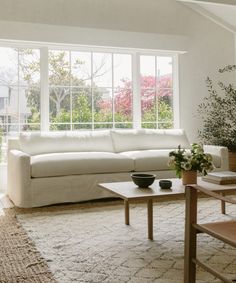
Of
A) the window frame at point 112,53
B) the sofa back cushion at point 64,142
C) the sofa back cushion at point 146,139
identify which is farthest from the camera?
the window frame at point 112,53

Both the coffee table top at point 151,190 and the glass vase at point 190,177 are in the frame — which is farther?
the glass vase at point 190,177

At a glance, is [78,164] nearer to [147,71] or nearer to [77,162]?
[77,162]

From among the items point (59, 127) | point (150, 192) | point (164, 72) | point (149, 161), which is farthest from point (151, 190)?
point (164, 72)

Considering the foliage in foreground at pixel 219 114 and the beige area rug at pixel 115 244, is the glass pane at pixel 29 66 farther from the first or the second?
the foliage in foreground at pixel 219 114

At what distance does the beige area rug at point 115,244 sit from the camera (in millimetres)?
2152

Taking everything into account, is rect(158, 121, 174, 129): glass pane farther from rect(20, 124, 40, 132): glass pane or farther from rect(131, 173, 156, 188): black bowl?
rect(131, 173, 156, 188): black bowl

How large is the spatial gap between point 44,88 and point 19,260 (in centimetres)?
320

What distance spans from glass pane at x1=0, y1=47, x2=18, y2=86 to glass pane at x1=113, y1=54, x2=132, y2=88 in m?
1.45

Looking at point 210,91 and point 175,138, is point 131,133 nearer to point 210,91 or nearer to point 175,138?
point 175,138

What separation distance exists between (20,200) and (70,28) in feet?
8.69

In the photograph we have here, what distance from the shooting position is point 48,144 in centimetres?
451

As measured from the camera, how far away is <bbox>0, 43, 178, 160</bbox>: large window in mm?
5074

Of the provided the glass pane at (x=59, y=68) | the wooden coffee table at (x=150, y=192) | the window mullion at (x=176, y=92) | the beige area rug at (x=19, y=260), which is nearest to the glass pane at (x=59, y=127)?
the glass pane at (x=59, y=68)

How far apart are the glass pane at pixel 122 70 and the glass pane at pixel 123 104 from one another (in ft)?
0.33
